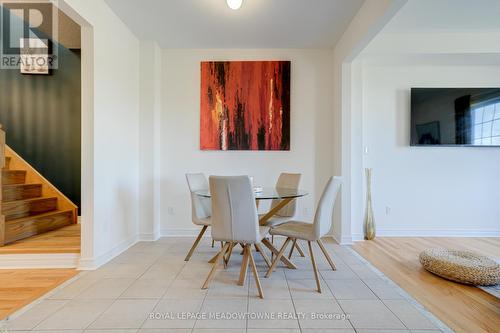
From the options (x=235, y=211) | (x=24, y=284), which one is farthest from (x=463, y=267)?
(x=24, y=284)

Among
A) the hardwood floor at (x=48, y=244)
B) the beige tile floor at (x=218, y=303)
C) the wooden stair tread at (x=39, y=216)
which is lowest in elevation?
the beige tile floor at (x=218, y=303)

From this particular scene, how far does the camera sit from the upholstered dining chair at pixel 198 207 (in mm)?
2730

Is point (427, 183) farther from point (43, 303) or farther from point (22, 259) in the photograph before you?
point (22, 259)

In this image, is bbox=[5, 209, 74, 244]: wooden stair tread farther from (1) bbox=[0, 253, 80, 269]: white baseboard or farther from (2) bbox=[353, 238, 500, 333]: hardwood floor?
(2) bbox=[353, 238, 500, 333]: hardwood floor

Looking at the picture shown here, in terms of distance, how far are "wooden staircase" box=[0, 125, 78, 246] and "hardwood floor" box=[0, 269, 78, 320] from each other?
0.56 m

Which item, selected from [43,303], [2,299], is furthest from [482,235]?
[2,299]

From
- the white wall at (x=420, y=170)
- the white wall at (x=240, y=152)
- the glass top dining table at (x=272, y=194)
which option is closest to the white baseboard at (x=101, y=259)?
the white wall at (x=240, y=152)

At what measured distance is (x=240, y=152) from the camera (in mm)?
3793

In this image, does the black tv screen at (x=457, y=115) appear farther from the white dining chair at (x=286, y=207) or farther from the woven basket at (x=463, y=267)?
the white dining chair at (x=286, y=207)

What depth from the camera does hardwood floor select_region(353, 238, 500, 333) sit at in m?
1.77

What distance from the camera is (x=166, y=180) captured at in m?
3.79

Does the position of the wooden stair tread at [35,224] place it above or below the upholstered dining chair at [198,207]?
below

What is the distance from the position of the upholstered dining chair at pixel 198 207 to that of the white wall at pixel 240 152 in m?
0.73

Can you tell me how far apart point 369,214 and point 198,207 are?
95.5 inches
